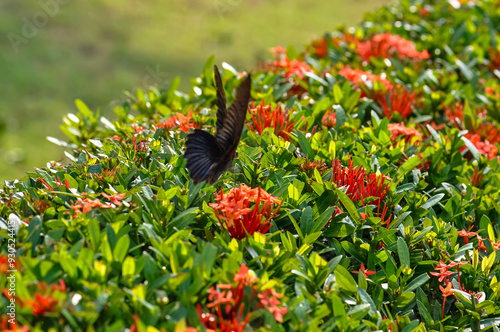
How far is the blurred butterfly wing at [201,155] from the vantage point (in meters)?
1.92

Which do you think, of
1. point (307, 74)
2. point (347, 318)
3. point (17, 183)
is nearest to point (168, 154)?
point (17, 183)

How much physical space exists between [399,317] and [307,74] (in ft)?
6.72

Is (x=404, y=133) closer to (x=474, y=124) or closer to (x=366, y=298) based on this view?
(x=474, y=124)

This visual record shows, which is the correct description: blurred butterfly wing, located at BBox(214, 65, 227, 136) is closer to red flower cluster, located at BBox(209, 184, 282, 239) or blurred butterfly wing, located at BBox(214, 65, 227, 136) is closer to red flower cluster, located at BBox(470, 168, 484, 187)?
red flower cluster, located at BBox(209, 184, 282, 239)

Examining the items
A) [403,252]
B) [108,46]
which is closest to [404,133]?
[403,252]

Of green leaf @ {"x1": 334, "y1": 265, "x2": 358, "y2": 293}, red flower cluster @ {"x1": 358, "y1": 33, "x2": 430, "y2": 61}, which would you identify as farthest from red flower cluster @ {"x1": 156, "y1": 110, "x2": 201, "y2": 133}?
red flower cluster @ {"x1": 358, "y1": 33, "x2": 430, "y2": 61}

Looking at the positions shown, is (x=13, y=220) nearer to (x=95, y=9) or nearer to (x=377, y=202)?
(x=377, y=202)

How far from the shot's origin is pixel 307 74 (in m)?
3.53

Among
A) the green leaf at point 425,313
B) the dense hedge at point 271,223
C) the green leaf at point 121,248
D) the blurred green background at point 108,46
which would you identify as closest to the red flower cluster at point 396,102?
the dense hedge at point 271,223

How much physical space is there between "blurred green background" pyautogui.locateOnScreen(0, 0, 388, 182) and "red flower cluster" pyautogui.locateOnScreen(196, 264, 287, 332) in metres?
4.28

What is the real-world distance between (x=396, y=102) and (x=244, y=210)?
1.89m

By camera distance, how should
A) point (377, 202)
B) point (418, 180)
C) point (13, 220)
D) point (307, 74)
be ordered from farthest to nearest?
point (307, 74) → point (418, 180) → point (377, 202) → point (13, 220)

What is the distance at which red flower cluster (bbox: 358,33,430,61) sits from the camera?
4031 millimetres

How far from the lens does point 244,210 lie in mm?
1796
